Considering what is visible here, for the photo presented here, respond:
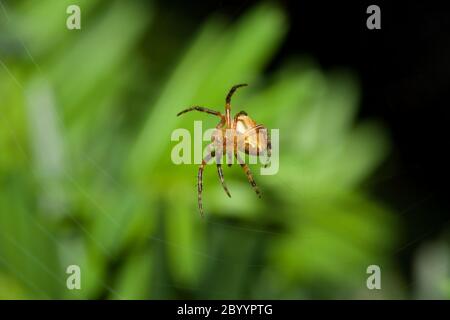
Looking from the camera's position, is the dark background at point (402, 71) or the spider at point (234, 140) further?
the dark background at point (402, 71)

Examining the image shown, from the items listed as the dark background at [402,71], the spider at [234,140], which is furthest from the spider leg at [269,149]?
the dark background at [402,71]

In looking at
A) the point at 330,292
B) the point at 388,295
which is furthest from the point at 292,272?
the point at 388,295

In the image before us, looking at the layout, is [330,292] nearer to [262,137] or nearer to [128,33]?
[262,137]

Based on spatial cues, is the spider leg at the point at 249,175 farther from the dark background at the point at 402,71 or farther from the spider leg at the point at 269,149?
the dark background at the point at 402,71

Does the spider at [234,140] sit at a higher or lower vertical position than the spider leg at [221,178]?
higher

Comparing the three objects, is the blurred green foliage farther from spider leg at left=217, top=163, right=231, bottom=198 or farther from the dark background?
the dark background

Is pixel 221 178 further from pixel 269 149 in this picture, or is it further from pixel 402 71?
pixel 402 71
